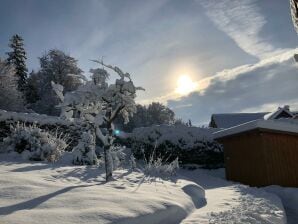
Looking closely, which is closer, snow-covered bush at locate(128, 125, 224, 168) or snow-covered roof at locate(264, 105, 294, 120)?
snow-covered bush at locate(128, 125, 224, 168)

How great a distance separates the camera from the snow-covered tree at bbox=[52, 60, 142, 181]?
11.0 metres

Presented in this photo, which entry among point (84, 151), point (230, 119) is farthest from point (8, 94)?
point (84, 151)

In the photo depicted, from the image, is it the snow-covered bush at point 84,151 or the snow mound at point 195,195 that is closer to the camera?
the snow mound at point 195,195

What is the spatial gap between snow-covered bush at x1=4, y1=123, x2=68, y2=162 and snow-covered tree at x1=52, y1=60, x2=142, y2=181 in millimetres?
2869

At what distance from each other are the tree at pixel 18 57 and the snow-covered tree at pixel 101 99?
Result: 40.7 m

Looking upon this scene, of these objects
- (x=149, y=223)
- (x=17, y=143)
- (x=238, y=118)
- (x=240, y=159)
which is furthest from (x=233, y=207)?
(x=238, y=118)

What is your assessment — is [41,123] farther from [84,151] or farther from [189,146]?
[189,146]

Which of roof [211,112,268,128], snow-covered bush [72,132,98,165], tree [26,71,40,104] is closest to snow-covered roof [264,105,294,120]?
roof [211,112,268,128]

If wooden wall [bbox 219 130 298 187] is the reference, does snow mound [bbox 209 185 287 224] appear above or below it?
below

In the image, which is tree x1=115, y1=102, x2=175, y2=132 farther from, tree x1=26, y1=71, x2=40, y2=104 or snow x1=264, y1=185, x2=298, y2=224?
snow x1=264, y1=185, x2=298, y2=224

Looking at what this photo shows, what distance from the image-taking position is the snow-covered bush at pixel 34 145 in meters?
13.5

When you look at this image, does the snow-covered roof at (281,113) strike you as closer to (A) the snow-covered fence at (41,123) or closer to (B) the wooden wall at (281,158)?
(B) the wooden wall at (281,158)

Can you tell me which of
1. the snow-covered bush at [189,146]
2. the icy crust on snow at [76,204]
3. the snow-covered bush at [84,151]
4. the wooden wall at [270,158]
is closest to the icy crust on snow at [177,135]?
the snow-covered bush at [189,146]

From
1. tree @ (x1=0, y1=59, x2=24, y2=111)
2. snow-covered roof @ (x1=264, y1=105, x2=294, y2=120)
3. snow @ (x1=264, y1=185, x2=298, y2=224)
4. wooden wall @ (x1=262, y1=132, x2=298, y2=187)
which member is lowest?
snow @ (x1=264, y1=185, x2=298, y2=224)
